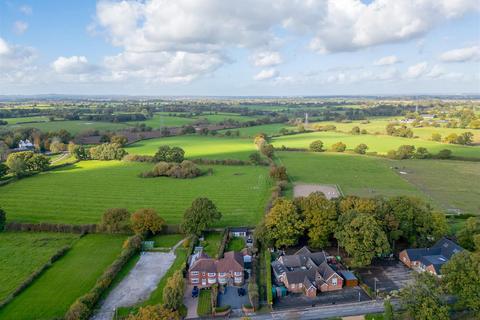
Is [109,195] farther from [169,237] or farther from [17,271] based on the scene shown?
[17,271]

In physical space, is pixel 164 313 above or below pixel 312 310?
above

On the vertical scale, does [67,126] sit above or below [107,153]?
above

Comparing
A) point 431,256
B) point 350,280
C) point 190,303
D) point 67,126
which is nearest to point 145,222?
point 190,303

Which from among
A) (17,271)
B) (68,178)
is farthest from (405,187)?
(68,178)

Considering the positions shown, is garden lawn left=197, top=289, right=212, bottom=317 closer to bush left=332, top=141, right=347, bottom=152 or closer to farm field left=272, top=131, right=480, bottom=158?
bush left=332, top=141, right=347, bottom=152

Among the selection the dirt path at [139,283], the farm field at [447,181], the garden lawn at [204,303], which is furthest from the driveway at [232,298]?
the farm field at [447,181]

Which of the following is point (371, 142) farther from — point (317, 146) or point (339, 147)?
point (317, 146)

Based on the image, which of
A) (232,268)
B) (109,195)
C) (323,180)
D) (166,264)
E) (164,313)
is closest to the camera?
(164,313)
